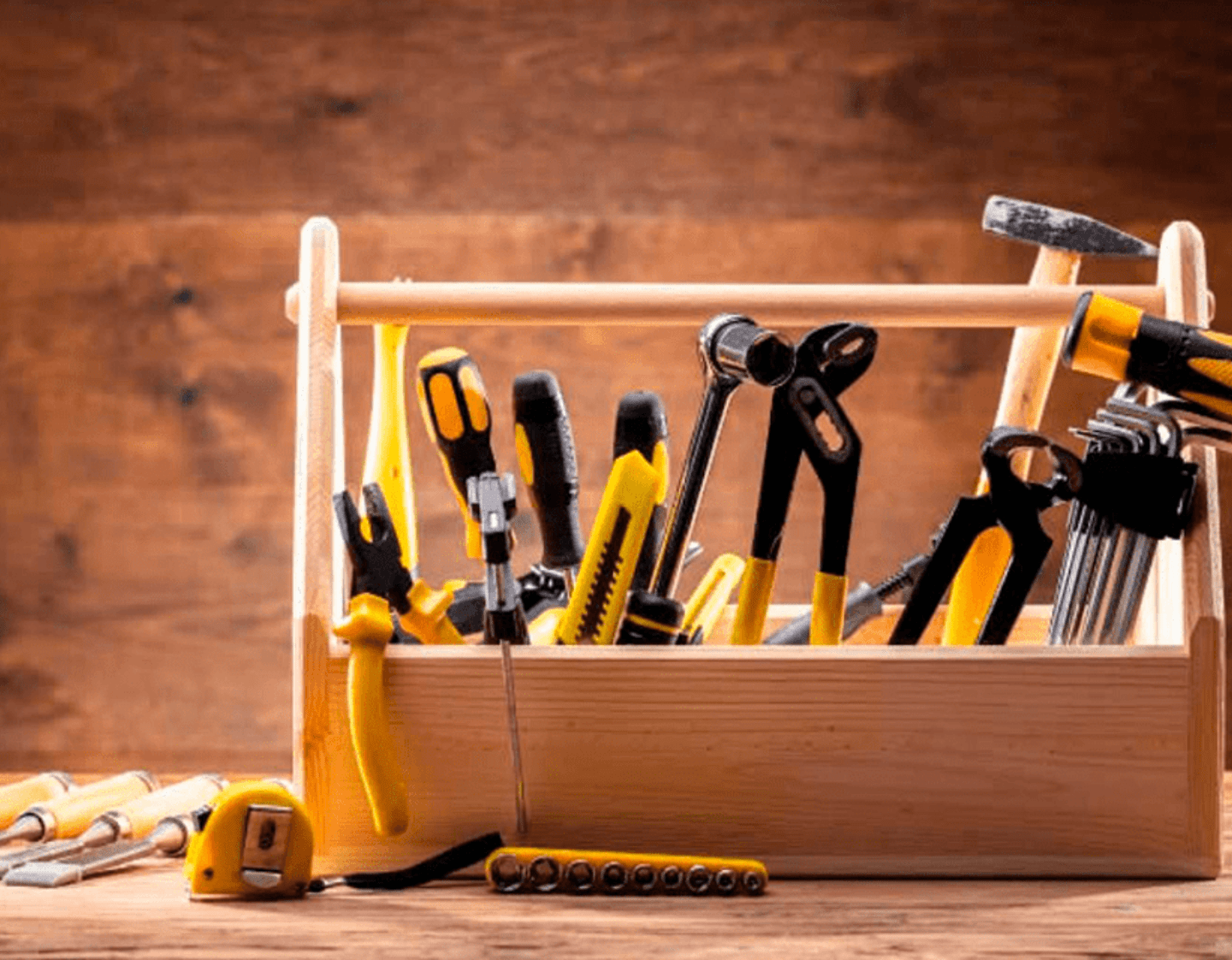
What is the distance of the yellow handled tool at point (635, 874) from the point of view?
70 cm

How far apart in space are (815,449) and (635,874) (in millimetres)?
216

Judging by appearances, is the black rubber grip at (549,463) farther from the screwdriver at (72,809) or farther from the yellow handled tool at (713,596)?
the screwdriver at (72,809)

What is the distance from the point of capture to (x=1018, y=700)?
74 centimetres

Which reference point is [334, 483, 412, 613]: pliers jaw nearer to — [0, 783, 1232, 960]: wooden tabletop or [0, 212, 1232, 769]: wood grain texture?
[0, 783, 1232, 960]: wooden tabletop

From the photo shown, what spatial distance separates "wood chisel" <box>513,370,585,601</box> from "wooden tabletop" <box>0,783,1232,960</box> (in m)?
0.20

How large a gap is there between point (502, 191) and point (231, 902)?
0.99 m

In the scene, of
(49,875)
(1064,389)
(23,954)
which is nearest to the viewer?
(23,954)

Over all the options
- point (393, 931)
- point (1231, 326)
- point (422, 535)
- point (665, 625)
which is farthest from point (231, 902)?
point (1231, 326)

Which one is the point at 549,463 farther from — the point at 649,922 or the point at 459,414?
the point at 649,922

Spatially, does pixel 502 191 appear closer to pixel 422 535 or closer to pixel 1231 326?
pixel 422 535

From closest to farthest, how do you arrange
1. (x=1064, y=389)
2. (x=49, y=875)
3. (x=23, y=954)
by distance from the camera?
(x=23, y=954)
(x=49, y=875)
(x=1064, y=389)

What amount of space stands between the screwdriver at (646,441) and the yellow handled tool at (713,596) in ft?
0.30

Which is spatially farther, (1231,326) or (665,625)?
(1231,326)

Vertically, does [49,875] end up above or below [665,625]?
below
